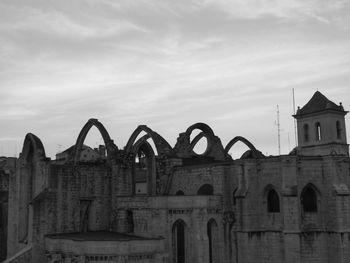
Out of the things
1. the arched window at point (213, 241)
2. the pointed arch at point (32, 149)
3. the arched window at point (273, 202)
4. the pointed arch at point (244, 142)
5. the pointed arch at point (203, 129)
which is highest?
the pointed arch at point (203, 129)

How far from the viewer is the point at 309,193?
99.1 feet

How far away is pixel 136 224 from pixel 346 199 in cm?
1338

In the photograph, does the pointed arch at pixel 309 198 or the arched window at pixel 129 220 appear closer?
the pointed arch at pixel 309 198

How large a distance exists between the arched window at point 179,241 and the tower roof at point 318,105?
27271 mm

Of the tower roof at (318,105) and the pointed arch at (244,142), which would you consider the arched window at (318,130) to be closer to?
the tower roof at (318,105)

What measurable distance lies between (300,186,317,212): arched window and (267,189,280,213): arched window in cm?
154

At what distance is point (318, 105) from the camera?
174ft

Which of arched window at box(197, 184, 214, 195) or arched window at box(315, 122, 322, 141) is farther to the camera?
arched window at box(315, 122, 322, 141)

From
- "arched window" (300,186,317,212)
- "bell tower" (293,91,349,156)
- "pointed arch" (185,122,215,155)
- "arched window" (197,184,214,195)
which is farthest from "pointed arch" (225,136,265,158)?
"bell tower" (293,91,349,156)

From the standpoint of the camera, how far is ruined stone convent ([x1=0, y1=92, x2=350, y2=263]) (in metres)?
28.7

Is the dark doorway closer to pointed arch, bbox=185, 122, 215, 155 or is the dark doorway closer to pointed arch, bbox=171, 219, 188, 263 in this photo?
pointed arch, bbox=171, 219, 188, 263


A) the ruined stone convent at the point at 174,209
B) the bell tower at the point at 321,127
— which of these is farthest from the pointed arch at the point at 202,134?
the bell tower at the point at 321,127

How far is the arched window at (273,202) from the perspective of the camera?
30438mm

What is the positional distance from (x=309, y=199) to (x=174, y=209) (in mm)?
8369
